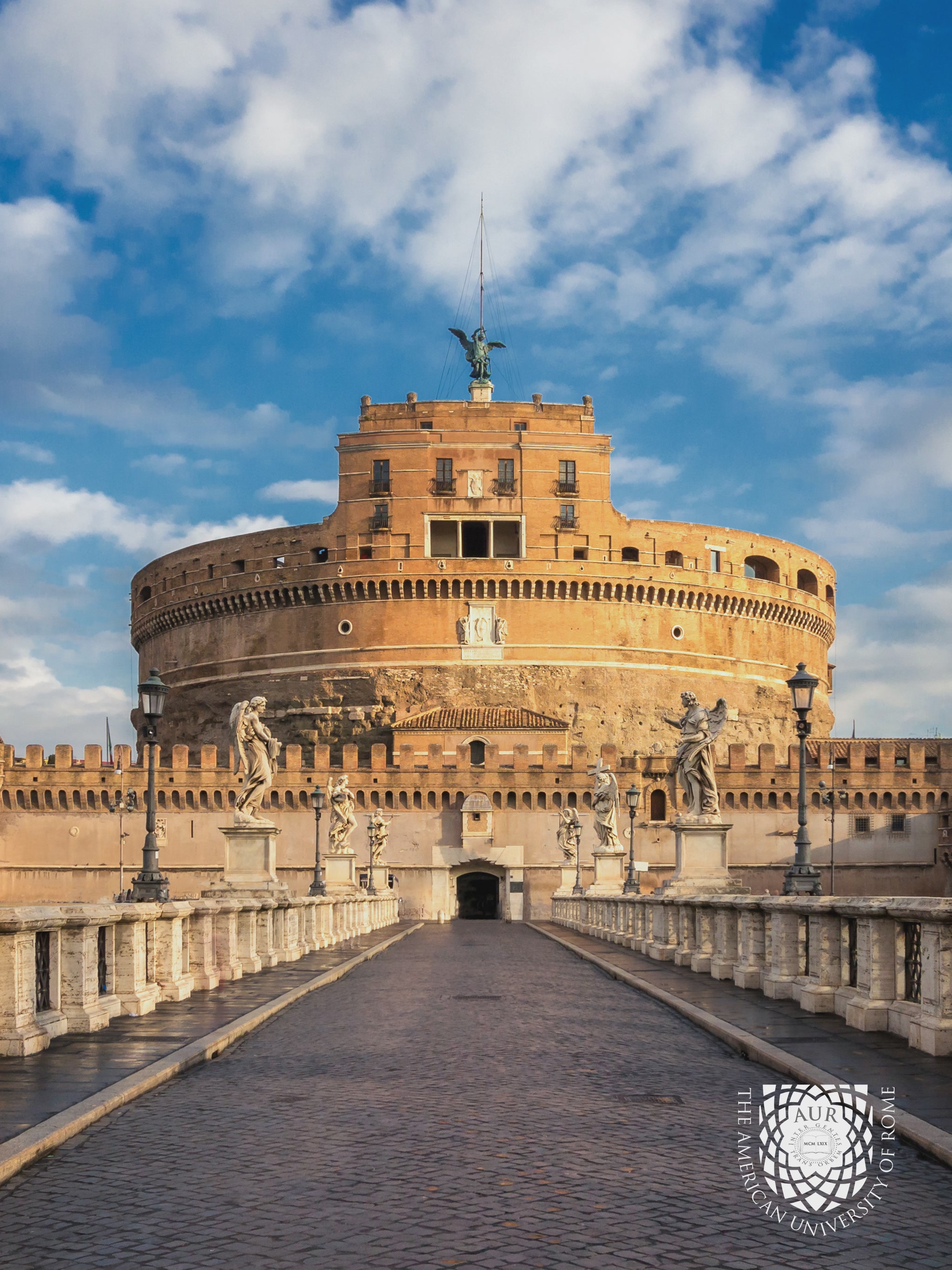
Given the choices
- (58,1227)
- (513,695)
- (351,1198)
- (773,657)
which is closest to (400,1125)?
(351,1198)

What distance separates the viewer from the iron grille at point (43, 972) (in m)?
8.98

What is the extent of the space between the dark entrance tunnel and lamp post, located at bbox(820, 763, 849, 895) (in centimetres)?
1442

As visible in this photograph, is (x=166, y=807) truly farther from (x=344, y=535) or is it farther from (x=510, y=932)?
(x=510, y=932)

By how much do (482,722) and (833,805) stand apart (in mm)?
15561

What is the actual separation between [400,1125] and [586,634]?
210 ft

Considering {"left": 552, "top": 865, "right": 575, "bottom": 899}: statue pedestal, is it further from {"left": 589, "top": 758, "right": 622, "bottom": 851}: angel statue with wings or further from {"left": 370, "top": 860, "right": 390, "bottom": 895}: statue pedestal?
{"left": 589, "top": 758, "right": 622, "bottom": 851}: angel statue with wings

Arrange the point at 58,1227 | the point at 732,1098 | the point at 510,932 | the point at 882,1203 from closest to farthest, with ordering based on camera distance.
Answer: the point at 58,1227
the point at 882,1203
the point at 732,1098
the point at 510,932

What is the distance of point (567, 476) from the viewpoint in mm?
72188

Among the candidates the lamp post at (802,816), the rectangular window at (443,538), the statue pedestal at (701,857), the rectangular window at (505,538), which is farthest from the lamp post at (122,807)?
the lamp post at (802,816)

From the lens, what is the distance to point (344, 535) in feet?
236

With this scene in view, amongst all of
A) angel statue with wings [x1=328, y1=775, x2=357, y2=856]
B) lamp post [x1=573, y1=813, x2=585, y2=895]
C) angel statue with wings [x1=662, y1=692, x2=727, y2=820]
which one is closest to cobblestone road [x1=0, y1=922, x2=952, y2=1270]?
angel statue with wings [x1=662, y1=692, x2=727, y2=820]

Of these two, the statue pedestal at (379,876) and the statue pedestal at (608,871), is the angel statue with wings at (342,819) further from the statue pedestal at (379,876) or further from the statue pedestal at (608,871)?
the statue pedestal at (379,876)

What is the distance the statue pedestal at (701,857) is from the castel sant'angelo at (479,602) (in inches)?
1957

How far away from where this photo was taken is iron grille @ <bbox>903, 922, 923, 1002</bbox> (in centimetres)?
857
